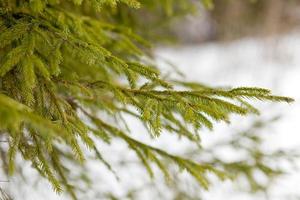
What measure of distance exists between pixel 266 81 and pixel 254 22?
6.03ft

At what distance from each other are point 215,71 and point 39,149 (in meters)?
10.9

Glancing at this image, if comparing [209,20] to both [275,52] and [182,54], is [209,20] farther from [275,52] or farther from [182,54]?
[275,52]

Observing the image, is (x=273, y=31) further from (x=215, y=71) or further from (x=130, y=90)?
(x=130, y=90)

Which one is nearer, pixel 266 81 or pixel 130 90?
pixel 130 90

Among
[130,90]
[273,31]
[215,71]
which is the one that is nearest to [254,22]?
[273,31]

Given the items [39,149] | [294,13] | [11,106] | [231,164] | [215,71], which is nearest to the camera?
[11,106]

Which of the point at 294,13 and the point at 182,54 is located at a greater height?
the point at 294,13

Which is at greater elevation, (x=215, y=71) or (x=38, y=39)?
(x=215, y=71)

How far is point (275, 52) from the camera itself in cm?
1202

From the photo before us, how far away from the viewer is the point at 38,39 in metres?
2.05

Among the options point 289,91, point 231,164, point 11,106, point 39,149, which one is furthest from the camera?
point 289,91

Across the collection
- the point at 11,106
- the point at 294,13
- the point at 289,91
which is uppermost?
the point at 294,13

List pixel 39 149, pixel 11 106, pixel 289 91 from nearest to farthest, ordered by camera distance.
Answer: pixel 11 106 → pixel 39 149 → pixel 289 91

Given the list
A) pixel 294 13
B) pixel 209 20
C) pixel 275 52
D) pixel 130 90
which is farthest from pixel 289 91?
pixel 130 90
